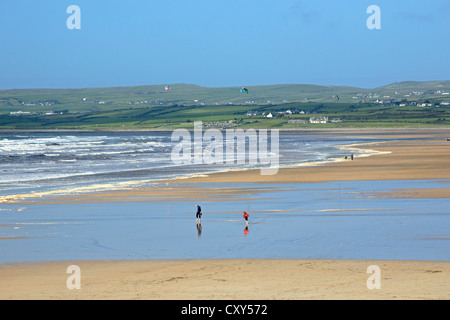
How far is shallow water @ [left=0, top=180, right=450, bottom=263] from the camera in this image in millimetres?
15969

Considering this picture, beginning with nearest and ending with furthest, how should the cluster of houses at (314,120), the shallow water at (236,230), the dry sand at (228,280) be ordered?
the dry sand at (228,280)
the shallow water at (236,230)
the cluster of houses at (314,120)

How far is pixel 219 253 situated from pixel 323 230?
13.7 feet

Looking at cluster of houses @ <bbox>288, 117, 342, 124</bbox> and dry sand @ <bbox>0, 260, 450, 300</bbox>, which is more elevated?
cluster of houses @ <bbox>288, 117, 342, 124</bbox>

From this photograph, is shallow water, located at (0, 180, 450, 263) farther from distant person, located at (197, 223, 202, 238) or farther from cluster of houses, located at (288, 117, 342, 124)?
cluster of houses, located at (288, 117, 342, 124)

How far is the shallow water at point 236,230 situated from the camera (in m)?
16.0

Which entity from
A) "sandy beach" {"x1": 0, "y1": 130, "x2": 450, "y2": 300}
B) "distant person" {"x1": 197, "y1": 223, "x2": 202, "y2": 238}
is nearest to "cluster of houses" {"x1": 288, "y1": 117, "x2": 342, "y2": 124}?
"distant person" {"x1": 197, "y1": 223, "x2": 202, "y2": 238}

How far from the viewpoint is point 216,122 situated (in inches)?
7549

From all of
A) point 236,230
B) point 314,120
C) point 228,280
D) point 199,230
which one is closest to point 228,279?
point 228,280

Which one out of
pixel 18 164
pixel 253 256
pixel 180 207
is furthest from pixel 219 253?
pixel 18 164

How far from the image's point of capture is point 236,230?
19.2m

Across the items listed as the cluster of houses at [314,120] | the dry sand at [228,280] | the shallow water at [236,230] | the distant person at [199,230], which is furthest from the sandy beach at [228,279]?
the cluster of houses at [314,120]

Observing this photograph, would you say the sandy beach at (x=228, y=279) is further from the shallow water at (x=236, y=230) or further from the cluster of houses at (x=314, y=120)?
the cluster of houses at (x=314, y=120)

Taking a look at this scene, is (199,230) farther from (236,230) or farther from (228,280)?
(228,280)
